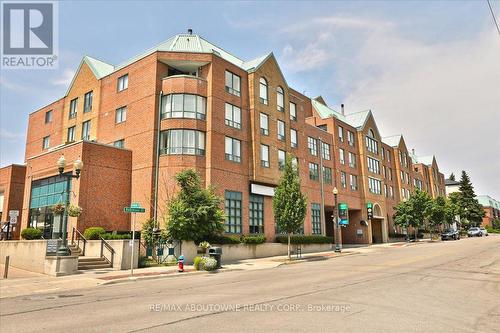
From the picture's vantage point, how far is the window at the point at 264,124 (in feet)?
109

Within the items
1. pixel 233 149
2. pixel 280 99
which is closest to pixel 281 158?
pixel 280 99

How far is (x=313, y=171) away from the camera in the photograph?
136 feet

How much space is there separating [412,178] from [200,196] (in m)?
56.1

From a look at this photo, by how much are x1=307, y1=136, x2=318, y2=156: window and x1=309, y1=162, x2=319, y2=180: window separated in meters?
1.29

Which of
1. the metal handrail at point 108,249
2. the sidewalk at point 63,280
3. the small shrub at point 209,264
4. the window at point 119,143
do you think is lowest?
the sidewalk at point 63,280

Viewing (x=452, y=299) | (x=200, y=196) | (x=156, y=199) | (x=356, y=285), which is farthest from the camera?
(x=156, y=199)

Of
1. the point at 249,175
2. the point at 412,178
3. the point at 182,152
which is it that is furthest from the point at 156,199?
the point at 412,178

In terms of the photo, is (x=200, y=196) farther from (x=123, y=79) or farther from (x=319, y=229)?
(x=319, y=229)

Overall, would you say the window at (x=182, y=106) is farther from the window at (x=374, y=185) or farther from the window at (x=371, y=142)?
the window at (x=371, y=142)

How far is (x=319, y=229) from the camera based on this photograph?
4019 centimetres

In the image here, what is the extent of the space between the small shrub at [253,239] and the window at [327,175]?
15781mm

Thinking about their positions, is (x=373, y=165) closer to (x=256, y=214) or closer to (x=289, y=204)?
(x=256, y=214)

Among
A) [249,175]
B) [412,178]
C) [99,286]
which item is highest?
[412,178]

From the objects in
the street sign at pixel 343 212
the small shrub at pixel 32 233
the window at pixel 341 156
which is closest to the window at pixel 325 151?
the window at pixel 341 156
